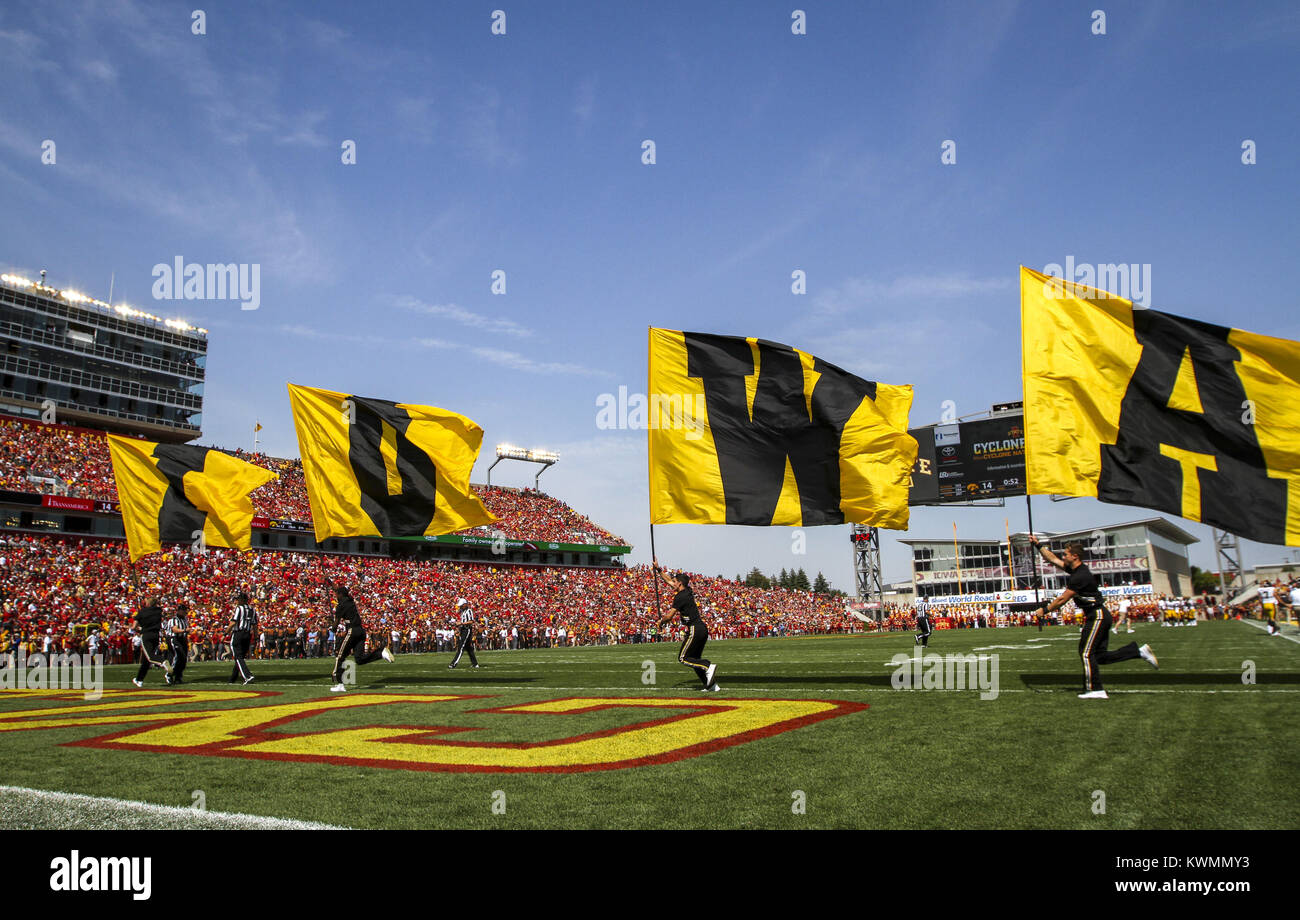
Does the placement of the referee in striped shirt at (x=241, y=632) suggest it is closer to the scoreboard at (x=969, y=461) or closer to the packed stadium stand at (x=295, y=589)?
the packed stadium stand at (x=295, y=589)

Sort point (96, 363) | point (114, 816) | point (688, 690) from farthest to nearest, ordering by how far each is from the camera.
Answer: point (96, 363) < point (688, 690) < point (114, 816)

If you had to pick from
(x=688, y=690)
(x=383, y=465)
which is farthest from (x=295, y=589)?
(x=688, y=690)

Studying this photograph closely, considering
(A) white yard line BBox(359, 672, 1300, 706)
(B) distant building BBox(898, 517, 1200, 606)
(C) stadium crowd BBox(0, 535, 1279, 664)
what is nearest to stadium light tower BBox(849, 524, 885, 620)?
(C) stadium crowd BBox(0, 535, 1279, 664)

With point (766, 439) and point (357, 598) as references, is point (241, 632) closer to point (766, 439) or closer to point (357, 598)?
point (766, 439)

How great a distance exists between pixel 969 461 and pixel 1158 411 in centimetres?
4089

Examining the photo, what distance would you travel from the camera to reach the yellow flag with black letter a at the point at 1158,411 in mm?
10820

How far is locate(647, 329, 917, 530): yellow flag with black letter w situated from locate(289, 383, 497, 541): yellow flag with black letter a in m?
4.58

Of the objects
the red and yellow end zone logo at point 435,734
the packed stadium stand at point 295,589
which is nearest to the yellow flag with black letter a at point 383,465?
the red and yellow end zone logo at point 435,734

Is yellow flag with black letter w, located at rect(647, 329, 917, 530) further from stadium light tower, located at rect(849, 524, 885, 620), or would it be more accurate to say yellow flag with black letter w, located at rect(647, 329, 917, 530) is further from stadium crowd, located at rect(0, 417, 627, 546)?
stadium light tower, located at rect(849, 524, 885, 620)

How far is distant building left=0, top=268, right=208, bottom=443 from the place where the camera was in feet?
165

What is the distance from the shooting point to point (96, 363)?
5419 cm

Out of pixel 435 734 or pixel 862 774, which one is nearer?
pixel 862 774

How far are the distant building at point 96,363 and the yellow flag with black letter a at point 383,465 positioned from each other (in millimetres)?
47222
